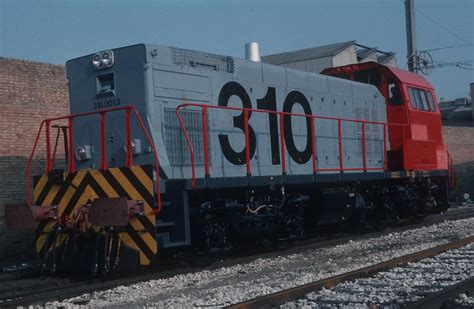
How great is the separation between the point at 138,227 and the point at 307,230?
483 centimetres

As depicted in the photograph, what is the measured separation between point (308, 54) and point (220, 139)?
26.8 m

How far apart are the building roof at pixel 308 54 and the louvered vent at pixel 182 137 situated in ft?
81.2

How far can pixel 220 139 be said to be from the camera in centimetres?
967

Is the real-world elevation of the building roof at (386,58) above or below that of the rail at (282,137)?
above

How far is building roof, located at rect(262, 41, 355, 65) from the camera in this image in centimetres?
3391

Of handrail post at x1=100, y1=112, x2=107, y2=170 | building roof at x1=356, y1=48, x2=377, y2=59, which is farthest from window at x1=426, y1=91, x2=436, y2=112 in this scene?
building roof at x1=356, y1=48, x2=377, y2=59

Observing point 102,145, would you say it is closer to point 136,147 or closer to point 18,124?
point 136,147

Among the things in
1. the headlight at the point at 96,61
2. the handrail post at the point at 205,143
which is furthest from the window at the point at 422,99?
the headlight at the point at 96,61

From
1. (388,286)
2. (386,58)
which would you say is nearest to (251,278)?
(388,286)

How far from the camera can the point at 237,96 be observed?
10148 millimetres

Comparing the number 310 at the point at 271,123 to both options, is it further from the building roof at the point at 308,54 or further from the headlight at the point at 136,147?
the building roof at the point at 308,54

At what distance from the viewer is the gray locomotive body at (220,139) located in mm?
8781

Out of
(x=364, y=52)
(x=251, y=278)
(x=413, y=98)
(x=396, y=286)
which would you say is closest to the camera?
(x=396, y=286)

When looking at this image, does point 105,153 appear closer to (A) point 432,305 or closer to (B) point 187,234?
(B) point 187,234
